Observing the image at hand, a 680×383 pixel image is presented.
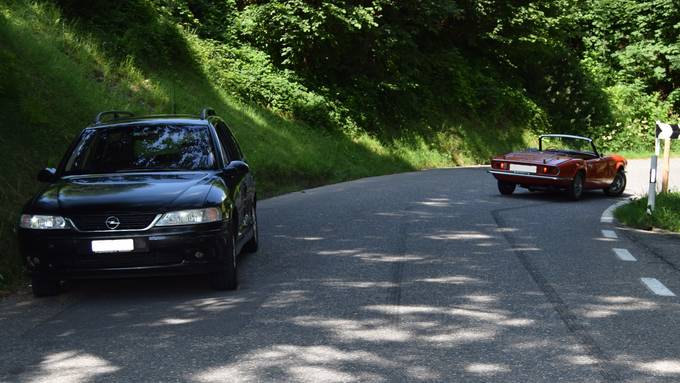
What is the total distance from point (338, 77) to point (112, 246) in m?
22.2

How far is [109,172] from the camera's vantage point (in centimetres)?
841

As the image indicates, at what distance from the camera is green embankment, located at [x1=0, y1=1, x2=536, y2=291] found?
12734 millimetres

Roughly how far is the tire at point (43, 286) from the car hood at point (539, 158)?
11204 mm

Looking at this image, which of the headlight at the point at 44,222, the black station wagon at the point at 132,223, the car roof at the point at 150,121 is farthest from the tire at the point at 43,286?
the car roof at the point at 150,121

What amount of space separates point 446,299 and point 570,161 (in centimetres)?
1037

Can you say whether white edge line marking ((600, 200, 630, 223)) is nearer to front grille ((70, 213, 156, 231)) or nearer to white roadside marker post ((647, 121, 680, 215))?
white roadside marker post ((647, 121, 680, 215))

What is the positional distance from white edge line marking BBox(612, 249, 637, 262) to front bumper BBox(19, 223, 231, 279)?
4.84 metres

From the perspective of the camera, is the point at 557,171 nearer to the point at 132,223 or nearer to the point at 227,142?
the point at 227,142

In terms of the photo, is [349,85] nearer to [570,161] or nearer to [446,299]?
[570,161]

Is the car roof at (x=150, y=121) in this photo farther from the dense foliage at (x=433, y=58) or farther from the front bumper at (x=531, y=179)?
the dense foliage at (x=433, y=58)

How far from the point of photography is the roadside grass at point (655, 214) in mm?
12312

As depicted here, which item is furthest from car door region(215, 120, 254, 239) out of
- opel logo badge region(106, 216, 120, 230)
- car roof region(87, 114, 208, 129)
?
opel logo badge region(106, 216, 120, 230)

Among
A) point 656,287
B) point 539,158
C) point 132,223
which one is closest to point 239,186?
point 132,223

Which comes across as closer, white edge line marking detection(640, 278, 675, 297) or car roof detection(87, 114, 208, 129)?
white edge line marking detection(640, 278, 675, 297)
